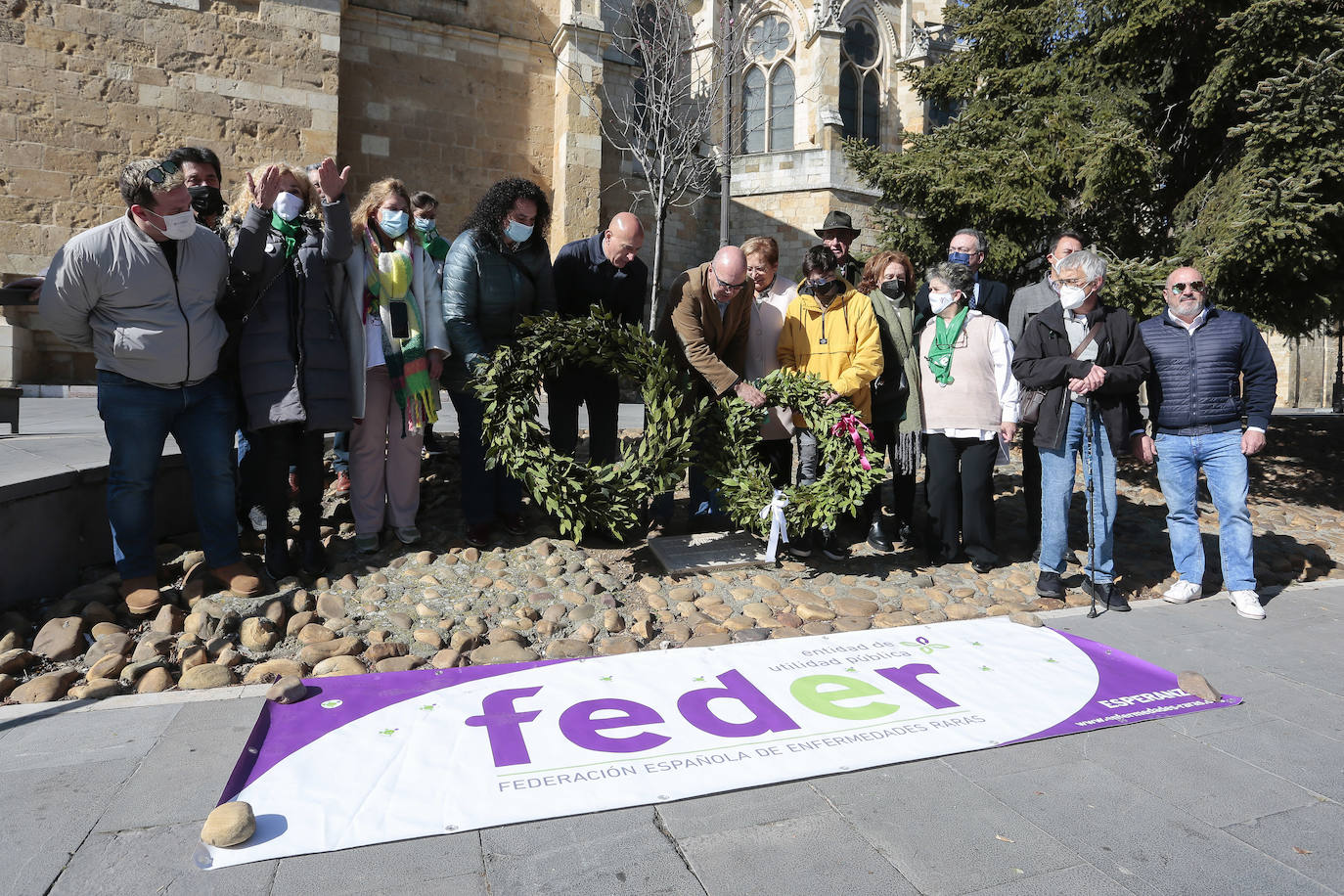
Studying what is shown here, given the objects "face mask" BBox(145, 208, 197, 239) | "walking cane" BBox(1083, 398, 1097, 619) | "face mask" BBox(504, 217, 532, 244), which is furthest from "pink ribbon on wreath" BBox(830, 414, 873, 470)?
"face mask" BBox(145, 208, 197, 239)

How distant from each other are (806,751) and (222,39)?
1338cm

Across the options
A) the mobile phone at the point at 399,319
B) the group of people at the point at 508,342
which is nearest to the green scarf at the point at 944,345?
the group of people at the point at 508,342

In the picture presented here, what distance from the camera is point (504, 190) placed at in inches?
177

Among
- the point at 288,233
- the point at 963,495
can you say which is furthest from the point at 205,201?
the point at 963,495

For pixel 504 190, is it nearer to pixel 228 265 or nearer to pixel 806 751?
pixel 228 265

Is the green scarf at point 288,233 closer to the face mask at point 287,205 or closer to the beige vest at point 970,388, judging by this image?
the face mask at point 287,205

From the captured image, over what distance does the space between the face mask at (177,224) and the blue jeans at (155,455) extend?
70 cm

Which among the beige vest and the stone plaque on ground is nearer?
the stone plaque on ground

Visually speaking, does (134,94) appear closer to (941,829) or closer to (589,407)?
(589,407)

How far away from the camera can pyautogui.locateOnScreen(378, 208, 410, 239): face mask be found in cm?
436

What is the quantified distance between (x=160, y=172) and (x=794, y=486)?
3.54 meters

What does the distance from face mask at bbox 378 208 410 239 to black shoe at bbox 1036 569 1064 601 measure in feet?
13.9

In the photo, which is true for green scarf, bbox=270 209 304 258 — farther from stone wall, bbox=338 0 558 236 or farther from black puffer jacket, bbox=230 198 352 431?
stone wall, bbox=338 0 558 236

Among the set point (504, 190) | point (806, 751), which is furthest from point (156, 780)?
point (504, 190)
